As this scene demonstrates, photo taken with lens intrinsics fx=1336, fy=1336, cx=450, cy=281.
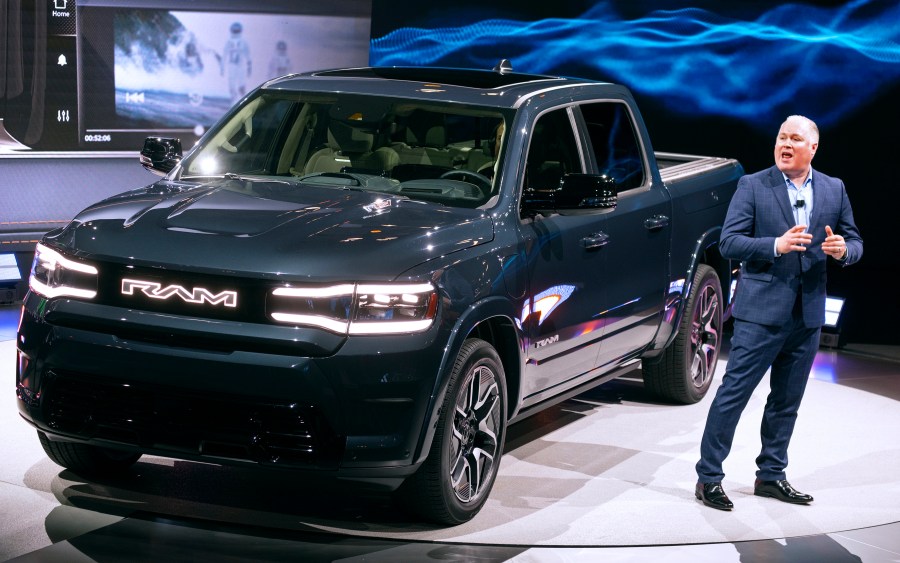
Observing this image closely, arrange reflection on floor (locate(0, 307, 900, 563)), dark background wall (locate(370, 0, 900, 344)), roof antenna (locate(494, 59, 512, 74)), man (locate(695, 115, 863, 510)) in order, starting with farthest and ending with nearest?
dark background wall (locate(370, 0, 900, 344))
roof antenna (locate(494, 59, 512, 74))
man (locate(695, 115, 863, 510))
reflection on floor (locate(0, 307, 900, 563))

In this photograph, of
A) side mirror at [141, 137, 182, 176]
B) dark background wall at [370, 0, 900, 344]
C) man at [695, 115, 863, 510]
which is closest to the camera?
man at [695, 115, 863, 510]

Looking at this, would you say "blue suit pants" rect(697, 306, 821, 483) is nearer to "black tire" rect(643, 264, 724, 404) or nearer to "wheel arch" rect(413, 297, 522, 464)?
"wheel arch" rect(413, 297, 522, 464)

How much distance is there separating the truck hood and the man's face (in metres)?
1.29

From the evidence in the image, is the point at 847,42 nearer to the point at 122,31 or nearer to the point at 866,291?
the point at 866,291

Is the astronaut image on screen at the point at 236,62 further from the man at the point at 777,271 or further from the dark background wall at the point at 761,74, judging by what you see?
the man at the point at 777,271

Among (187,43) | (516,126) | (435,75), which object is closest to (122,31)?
(187,43)

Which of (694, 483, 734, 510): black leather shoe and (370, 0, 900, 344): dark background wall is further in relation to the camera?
(370, 0, 900, 344): dark background wall

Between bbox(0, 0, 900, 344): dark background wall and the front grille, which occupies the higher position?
bbox(0, 0, 900, 344): dark background wall

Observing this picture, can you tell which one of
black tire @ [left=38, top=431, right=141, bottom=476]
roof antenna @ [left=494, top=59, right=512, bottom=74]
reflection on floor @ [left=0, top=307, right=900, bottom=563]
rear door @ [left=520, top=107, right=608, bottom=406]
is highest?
roof antenna @ [left=494, top=59, right=512, bottom=74]

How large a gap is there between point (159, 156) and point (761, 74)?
612 cm

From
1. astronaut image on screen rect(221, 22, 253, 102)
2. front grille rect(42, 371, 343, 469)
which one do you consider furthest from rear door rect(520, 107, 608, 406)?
astronaut image on screen rect(221, 22, 253, 102)

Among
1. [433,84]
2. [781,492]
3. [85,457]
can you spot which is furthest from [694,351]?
[85,457]

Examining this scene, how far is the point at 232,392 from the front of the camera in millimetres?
4590

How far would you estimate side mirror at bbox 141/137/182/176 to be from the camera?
6216 millimetres
